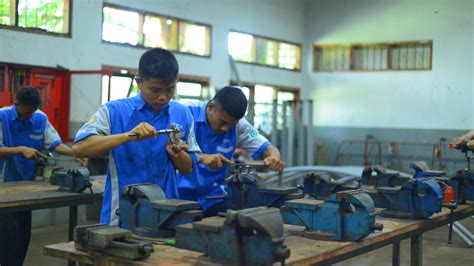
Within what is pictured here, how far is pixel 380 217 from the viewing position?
2.65 meters

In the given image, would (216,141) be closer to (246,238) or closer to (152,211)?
(152,211)

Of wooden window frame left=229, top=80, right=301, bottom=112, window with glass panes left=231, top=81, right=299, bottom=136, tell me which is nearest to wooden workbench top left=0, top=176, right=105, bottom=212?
window with glass panes left=231, top=81, right=299, bottom=136

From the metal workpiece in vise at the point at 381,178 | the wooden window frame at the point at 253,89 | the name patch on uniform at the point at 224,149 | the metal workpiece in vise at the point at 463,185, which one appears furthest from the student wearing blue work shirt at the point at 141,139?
the wooden window frame at the point at 253,89

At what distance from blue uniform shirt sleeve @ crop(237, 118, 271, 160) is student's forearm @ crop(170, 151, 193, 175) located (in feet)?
2.18

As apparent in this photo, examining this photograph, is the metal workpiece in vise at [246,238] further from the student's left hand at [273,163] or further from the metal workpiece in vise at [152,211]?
the student's left hand at [273,163]

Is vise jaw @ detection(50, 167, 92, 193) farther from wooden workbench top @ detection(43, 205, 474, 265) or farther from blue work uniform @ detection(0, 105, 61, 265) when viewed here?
wooden workbench top @ detection(43, 205, 474, 265)

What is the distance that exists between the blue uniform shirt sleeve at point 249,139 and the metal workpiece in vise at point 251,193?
0.35 metres

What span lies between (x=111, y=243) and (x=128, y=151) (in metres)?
0.50

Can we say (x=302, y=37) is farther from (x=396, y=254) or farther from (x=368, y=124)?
(x=396, y=254)

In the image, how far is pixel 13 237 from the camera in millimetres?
3352

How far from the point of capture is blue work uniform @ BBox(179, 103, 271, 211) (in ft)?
8.50

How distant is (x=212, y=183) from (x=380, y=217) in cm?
79

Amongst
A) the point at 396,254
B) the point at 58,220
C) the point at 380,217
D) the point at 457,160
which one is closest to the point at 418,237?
the point at 380,217

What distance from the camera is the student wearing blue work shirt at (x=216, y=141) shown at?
2.55 meters
